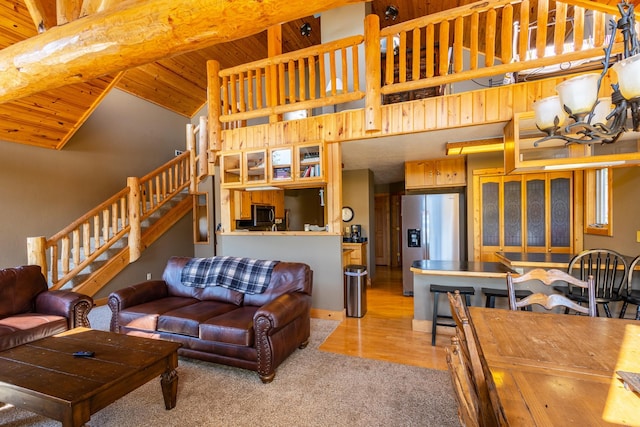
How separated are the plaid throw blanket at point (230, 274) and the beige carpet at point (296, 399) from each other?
768 mm

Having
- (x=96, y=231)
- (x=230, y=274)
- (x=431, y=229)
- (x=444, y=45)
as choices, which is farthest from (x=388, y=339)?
(x=96, y=231)

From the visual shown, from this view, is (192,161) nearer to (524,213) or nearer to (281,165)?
(281,165)

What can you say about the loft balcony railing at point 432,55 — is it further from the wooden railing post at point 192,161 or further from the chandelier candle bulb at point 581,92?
the wooden railing post at point 192,161

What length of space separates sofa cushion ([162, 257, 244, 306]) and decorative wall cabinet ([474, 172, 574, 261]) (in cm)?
379

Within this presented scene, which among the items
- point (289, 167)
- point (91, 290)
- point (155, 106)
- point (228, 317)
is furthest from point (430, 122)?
point (155, 106)

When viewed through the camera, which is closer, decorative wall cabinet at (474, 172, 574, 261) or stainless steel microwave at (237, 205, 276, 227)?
decorative wall cabinet at (474, 172, 574, 261)

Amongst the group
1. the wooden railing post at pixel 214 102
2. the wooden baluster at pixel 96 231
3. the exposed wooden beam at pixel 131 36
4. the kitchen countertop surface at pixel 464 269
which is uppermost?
the wooden railing post at pixel 214 102

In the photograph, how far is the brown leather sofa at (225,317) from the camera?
2.37m

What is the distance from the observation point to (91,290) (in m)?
4.37

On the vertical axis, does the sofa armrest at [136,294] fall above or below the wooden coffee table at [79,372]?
above

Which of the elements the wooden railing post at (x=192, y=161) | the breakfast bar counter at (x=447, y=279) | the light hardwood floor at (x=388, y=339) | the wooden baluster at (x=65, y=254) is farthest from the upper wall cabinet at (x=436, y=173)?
the wooden baluster at (x=65, y=254)

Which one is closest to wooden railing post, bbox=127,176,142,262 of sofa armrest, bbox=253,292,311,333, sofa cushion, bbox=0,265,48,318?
sofa cushion, bbox=0,265,48,318

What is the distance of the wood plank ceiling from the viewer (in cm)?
327

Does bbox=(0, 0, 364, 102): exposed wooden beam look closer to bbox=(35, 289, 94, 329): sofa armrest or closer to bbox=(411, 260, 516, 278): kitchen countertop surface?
bbox=(35, 289, 94, 329): sofa armrest
